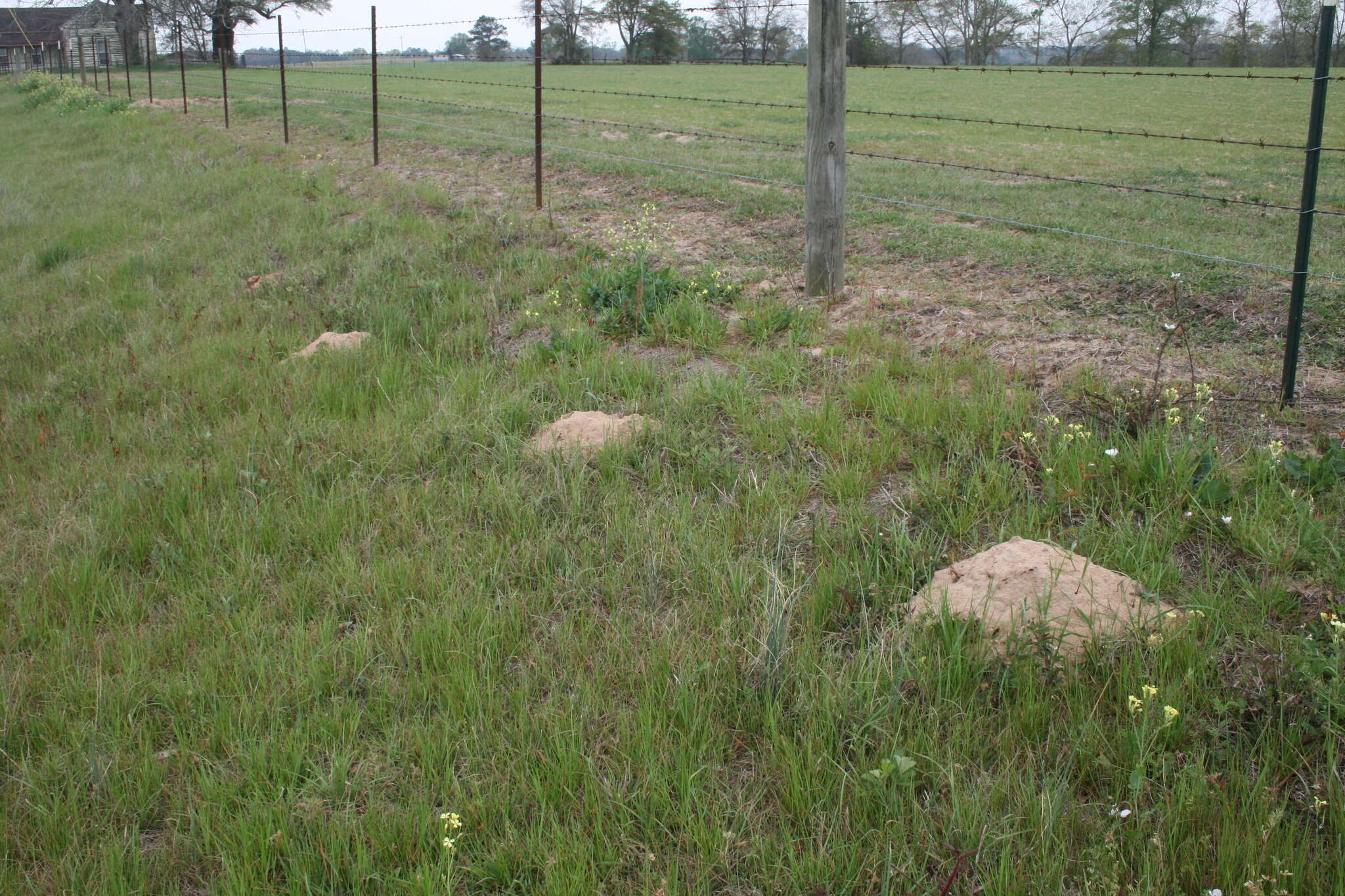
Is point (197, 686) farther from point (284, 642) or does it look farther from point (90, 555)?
point (90, 555)

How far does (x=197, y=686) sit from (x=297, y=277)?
18.8 ft

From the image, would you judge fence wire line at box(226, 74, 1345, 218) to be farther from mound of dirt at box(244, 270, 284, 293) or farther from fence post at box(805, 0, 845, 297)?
mound of dirt at box(244, 270, 284, 293)

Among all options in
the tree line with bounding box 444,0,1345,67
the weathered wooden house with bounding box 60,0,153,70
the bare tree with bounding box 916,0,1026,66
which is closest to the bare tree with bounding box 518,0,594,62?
the tree line with bounding box 444,0,1345,67

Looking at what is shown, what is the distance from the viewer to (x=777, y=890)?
2254mm

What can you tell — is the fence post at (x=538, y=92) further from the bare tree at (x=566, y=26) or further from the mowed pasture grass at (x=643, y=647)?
the bare tree at (x=566, y=26)

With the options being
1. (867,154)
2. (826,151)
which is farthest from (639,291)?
(867,154)

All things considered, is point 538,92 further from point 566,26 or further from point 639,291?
point 566,26

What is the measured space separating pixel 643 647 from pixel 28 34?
91.0 meters

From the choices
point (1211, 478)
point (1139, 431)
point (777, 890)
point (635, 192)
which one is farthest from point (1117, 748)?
point (635, 192)

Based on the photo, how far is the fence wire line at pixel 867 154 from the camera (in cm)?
592

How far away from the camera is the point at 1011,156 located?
44.2 ft

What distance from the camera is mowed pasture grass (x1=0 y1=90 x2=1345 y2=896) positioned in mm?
2361

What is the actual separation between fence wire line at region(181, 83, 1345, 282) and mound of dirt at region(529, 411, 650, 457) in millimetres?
2743

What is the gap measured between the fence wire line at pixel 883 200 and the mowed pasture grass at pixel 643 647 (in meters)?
1.72
